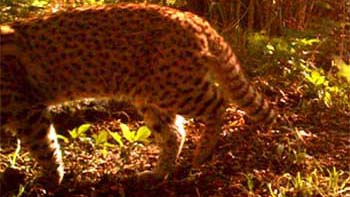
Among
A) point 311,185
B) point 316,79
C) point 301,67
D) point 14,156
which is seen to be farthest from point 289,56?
point 14,156

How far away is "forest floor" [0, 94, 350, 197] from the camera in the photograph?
3719 mm

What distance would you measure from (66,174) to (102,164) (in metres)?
0.24

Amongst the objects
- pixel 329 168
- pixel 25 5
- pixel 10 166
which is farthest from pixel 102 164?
pixel 25 5

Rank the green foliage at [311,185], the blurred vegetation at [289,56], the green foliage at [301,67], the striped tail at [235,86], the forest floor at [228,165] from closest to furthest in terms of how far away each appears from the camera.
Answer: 1. the green foliage at [311,185]
2. the forest floor at [228,165]
3. the blurred vegetation at [289,56]
4. the striped tail at [235,86]
5. the green foliage at [301,67]

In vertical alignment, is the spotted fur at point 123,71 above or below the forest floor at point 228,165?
above

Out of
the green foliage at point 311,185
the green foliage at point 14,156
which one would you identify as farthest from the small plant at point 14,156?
the green foliage at point 311,185

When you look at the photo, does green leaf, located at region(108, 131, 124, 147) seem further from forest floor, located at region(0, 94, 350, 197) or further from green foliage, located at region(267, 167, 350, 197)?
green foliage, located at region(267, 167, 350, 197)

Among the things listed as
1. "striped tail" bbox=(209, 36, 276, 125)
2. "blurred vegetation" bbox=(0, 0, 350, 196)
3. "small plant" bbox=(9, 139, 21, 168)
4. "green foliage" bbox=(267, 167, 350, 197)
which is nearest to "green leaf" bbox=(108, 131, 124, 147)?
"blurred vegetation" bbox=(0, 0, 350, 196)

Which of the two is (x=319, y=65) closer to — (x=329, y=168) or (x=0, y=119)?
(x=329, y=168)

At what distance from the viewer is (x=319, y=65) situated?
19.1ft

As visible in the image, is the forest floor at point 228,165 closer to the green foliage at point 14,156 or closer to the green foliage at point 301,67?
the green foliage at point 14,156

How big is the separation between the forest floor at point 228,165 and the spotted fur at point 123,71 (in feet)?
0.47

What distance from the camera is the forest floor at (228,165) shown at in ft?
12.2

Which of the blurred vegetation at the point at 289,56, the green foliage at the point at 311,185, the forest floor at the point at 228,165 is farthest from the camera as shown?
the blurred vegetation at the point at 289,56
